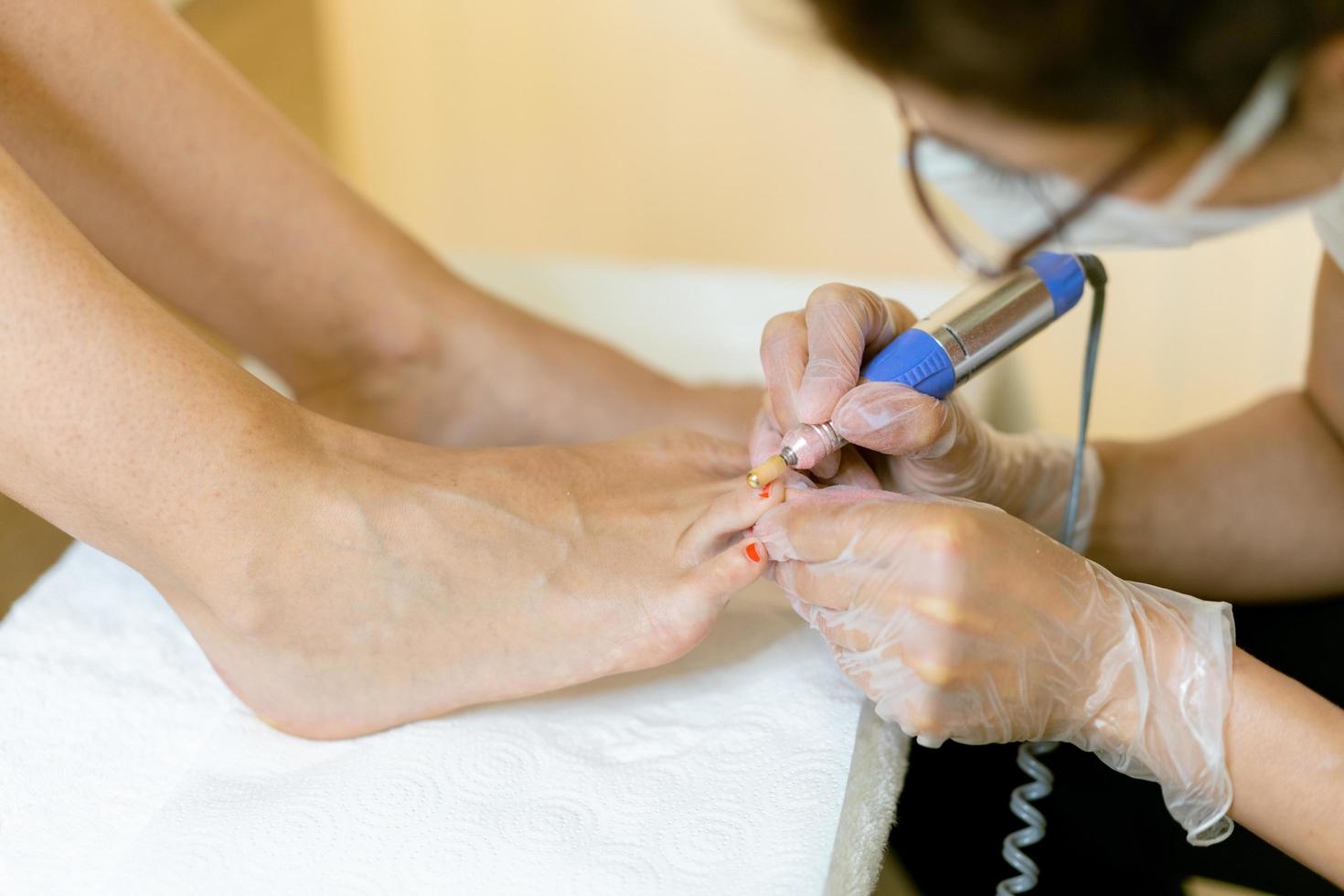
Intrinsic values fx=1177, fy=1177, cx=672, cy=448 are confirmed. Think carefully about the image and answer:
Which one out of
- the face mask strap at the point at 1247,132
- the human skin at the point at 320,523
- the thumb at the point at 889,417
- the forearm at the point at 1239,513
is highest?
the forearm at the point at 1239,513

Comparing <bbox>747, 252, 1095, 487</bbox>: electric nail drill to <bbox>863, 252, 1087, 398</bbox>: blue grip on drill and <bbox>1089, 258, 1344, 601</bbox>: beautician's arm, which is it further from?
<bbox>1089, 258, 1344, 601</bbox>: beautician's arm

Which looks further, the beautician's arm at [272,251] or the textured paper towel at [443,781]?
the beautician's arm at [272,251]

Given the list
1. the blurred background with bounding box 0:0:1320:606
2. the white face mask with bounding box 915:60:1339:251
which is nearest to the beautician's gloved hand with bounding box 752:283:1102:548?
the white face mask with bounding box 915:60:1339:251

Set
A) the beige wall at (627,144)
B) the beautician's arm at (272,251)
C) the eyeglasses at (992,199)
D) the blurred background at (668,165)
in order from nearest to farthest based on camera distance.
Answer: the eyeglasses at (992,199) < the beautician's arm at (272,251) < the blurred background at (668,165) < the beige wall at (627,144)

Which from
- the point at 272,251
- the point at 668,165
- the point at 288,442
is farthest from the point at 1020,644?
the point at 668,165

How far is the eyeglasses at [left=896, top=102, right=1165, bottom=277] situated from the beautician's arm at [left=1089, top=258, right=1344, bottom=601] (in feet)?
1.16

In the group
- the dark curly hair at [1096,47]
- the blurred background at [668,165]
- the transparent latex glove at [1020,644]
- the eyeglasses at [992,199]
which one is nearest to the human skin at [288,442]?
the transparent latex glove at [1020,644]

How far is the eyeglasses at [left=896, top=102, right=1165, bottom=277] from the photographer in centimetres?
63

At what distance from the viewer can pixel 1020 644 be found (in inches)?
26.2

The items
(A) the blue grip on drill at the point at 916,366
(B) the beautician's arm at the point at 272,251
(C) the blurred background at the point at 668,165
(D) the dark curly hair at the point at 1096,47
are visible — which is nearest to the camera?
(D) the dark curly hair at the point at 1096,47

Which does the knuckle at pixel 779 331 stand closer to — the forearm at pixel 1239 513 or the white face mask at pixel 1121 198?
the white face mask at pixel 1121 198

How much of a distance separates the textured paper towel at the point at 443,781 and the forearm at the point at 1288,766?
203 millimetres

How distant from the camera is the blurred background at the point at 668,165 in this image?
6.61 ft

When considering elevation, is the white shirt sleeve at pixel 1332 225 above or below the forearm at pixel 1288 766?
above
